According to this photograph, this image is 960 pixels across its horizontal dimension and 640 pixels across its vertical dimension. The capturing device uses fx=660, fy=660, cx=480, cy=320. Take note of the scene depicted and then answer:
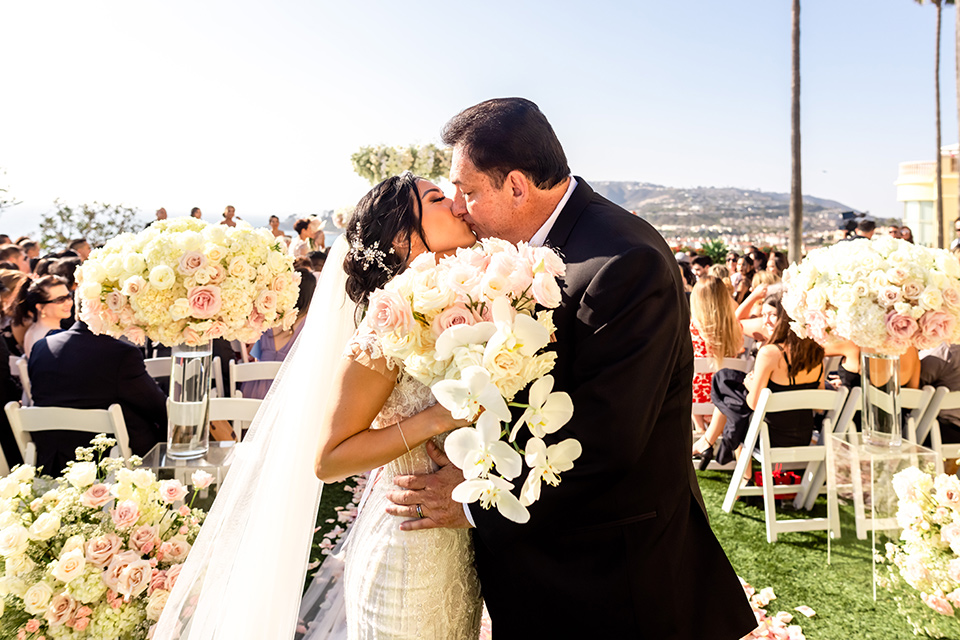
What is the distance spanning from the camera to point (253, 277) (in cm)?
333

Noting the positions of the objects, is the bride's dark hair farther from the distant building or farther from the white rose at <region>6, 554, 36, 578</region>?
the distant building

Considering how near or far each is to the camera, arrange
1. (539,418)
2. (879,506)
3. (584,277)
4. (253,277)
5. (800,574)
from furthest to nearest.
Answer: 1. (800,574)
2. (879,506)
3. (253,277)
4. (584,277)
5. (539,418)

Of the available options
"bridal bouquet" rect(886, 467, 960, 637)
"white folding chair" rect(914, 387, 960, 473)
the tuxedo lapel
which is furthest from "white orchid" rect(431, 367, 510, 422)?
"white folding chair" rect(914, 387, 960, 473)

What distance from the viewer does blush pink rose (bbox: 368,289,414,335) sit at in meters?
1.43

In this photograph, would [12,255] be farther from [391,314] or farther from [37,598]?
[391,314]

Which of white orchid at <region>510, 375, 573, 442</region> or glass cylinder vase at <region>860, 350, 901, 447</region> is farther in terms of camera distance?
glass cylinder vase at <region>860, 350, 901, 447</region>

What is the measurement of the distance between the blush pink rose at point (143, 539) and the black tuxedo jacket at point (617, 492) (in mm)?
1114

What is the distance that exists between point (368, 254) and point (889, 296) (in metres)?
2.86

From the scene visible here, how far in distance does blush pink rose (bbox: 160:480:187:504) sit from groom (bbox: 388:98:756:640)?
854 millimetres

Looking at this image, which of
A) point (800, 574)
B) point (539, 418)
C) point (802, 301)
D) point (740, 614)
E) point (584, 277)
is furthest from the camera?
point (800, 574)

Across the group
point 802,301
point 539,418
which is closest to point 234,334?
point 539,418

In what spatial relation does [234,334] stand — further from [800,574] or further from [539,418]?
[800,574]

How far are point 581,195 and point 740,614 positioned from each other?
4.68 ft

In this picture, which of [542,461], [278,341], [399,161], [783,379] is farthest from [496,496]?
[399,161]
